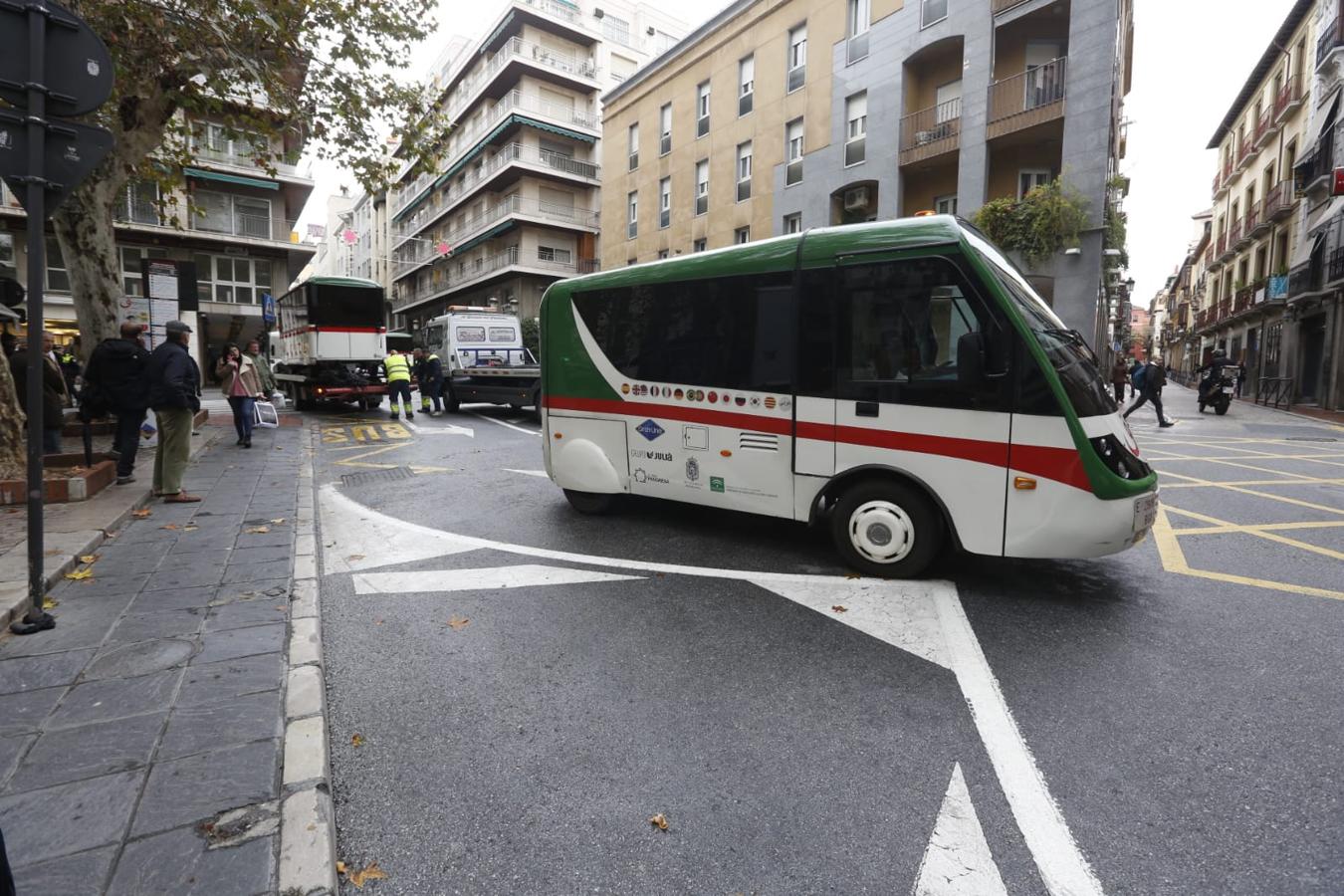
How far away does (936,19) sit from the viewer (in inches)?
776

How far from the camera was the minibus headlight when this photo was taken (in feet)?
13.8

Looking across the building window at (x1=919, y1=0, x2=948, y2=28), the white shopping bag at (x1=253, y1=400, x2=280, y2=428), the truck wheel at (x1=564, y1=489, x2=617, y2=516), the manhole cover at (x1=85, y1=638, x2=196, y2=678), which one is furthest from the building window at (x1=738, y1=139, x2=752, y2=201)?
the manhole cover at (x1=85, y1=638, x2=196, y2=678)

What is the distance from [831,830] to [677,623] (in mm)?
1844

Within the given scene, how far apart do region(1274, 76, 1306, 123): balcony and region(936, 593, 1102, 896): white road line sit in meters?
36.1

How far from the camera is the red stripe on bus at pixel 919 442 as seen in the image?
4.21 m

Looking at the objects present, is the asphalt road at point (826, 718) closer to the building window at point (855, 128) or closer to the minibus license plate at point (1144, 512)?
the minibus license plate at point (1144, 512)

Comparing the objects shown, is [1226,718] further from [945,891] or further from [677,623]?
[677,623]

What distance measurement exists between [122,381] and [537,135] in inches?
1388

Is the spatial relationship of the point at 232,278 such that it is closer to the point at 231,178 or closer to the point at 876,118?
the point at 231,178

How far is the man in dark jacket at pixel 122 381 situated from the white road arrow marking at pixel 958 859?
8.73 metres

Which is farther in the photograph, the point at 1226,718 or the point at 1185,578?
the point at 1185,578

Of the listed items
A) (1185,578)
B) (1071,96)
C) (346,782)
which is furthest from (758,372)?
(1071,96)

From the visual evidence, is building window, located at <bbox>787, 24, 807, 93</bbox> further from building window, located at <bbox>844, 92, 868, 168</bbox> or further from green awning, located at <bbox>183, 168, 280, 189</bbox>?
green awning, located at <bbox>183, 168, 280, 189</bbox>

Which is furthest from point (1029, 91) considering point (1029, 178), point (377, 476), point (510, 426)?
point (377, 476)
